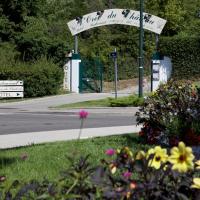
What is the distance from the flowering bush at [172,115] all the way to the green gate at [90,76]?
2450 cm

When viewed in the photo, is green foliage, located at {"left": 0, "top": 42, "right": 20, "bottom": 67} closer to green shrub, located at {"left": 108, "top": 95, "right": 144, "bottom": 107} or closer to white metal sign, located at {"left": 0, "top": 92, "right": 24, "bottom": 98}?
white metal sign, located at {"left": 0, "top": 92, "right": 24, "bottom": 98}

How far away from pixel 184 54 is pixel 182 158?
38445 millimetres

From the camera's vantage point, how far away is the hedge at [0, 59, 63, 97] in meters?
32.2

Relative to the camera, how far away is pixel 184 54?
41156 millimetres

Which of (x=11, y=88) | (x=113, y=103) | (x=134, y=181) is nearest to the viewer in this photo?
(x=134, y=181)

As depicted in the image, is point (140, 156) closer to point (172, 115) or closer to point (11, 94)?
point (172, 115)

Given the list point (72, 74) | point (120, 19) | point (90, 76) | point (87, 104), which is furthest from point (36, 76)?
point (120, 19)

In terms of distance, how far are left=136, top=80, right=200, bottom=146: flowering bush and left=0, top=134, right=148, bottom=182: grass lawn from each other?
1.32ft

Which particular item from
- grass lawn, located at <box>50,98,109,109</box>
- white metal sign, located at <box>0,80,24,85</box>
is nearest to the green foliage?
white metal sign, located at <box>0,80,24,85</box>

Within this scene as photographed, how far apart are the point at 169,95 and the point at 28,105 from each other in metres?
17.7

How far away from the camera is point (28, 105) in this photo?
1089 inches

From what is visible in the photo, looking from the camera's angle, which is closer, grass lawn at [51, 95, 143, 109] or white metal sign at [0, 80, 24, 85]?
grass lawn at [51, 95, 143, 109]

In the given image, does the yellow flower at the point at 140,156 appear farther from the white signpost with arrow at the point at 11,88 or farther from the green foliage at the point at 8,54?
the green foliage at the point at 8,54

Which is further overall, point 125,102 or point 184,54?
point 184,54
